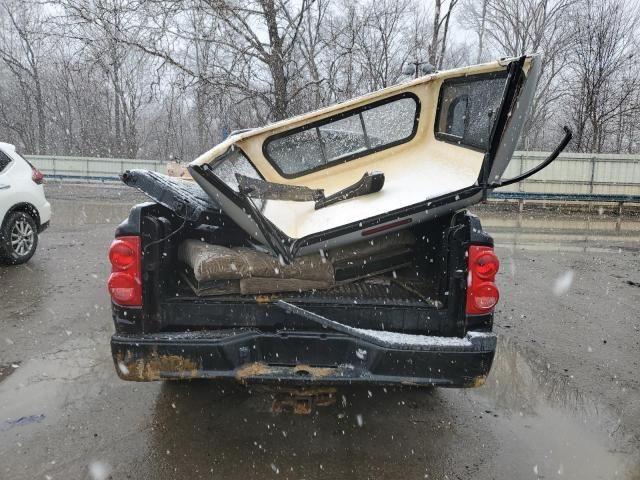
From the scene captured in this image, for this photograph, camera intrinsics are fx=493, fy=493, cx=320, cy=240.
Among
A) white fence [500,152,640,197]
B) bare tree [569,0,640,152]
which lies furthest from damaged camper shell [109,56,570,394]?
bare tree [569,0,640,152]

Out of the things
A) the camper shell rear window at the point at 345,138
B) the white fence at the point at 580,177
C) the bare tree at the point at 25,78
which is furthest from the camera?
the bare tree at the point at 25,78

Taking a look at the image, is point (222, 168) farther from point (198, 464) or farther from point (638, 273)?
point (638, 273)

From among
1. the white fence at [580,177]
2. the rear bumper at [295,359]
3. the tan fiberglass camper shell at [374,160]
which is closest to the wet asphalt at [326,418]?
the rear bumper at [295,359]

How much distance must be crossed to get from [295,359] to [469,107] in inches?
95.6

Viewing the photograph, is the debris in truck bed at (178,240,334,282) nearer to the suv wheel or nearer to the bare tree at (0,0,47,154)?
the suv wheel

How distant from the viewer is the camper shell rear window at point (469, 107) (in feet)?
11.7

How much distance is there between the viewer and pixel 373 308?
9.69 ft

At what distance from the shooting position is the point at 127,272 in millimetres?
2885

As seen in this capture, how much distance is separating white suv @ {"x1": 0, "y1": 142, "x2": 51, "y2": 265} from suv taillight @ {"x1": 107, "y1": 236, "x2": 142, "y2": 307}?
522cm

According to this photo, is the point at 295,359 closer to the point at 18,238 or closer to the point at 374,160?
the point at 374,160

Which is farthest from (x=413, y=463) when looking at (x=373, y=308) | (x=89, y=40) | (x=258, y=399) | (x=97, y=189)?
(x=97, y=189)

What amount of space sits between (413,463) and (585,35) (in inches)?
1022

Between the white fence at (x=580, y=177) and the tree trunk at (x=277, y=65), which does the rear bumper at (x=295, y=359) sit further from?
the white fence at (x=580, y=177)

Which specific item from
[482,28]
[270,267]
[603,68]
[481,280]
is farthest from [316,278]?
[482,28]
